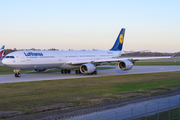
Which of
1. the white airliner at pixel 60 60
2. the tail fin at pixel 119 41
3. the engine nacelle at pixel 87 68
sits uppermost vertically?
the tail fin at pixel 119 41

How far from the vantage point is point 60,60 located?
4166cm

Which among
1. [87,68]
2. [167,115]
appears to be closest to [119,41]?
[87,68]

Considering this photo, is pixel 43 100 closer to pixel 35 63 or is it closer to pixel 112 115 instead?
pixel 112 115

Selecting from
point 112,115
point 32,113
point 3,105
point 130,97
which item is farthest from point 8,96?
point 112,115

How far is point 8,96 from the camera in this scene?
70.6 feet

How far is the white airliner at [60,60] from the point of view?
3602 centimetres

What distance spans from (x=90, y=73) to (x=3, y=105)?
27.7 metres

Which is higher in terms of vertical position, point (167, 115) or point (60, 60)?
point (60, 60)

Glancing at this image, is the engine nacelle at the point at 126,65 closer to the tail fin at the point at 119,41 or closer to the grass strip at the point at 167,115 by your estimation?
the tail fin at the point at 119,41

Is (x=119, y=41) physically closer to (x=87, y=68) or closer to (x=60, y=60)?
(x=87, y=68)

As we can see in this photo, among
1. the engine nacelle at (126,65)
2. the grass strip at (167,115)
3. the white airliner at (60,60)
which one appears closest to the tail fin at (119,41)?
the white airliner at (60,60)

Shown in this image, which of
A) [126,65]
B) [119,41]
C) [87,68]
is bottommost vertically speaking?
[87,68]

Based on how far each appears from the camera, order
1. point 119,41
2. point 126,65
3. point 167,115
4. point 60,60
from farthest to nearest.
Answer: point 119,41 → point 60,60 → point 126,65 → point 167,115

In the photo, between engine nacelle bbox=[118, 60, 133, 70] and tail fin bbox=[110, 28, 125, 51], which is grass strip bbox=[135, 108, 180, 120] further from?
tail fin bbox=[110, 28, 125, 51]
